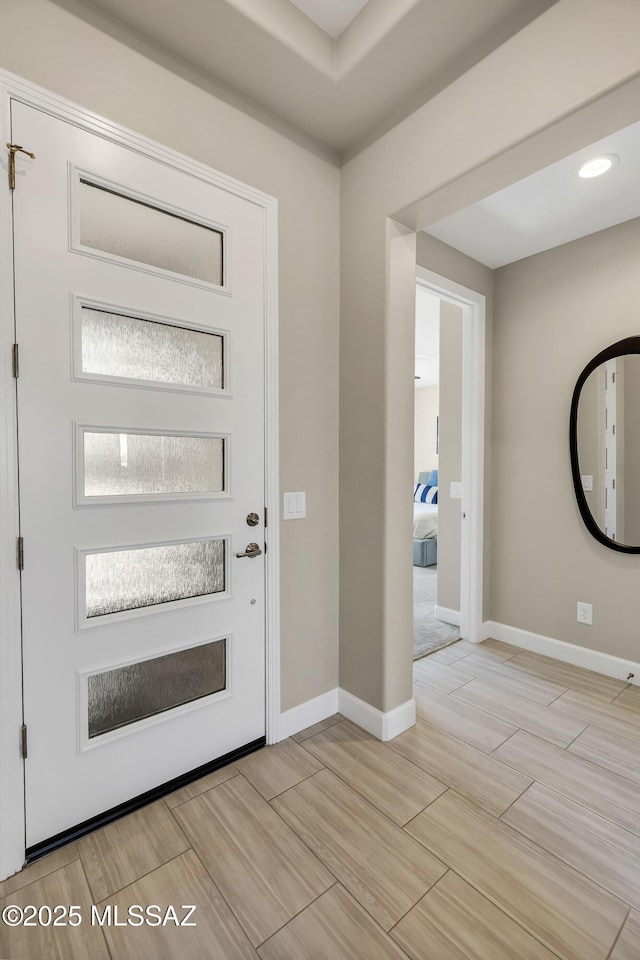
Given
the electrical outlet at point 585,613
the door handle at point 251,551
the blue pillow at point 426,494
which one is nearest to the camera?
the door handle at point 251,551

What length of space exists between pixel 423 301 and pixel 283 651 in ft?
11.9

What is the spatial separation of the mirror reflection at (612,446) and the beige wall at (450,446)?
0.82 m

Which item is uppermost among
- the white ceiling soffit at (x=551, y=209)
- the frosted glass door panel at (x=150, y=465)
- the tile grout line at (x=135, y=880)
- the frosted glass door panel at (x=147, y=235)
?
the white ceiling soffit at (x=551, y=209)

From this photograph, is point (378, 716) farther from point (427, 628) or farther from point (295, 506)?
point (427, 628)

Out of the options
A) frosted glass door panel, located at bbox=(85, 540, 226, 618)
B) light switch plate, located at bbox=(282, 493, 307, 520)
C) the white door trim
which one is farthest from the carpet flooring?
frosted glass door panel, located at bbox=(85, 540, 226, 618)

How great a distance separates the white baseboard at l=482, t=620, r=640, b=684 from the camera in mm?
2646

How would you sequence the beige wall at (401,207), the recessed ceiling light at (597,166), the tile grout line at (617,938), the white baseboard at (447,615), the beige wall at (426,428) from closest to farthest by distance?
the tile grout line at (617,938), the beige wall at (401,207), the recessed ceiling light at (597,166), the white baseboard at (447,615), the beige wall at (426,428)

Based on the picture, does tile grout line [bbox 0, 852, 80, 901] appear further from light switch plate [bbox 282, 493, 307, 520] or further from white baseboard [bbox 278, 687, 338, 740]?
light switch plate [bbox 282, 493, 307, 520]

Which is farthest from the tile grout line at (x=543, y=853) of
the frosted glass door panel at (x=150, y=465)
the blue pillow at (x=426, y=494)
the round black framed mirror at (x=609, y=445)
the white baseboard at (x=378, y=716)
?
the blue pillow at (x=426, y=494)

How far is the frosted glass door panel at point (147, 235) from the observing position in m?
1.51

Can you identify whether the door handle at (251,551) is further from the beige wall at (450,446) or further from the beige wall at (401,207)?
the beige wall at (450,446)

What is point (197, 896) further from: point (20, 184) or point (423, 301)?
point (423, 301)

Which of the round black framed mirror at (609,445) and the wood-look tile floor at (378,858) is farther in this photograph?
the round black framed mirror at (609,445)

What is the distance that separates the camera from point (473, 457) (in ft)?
10.3
